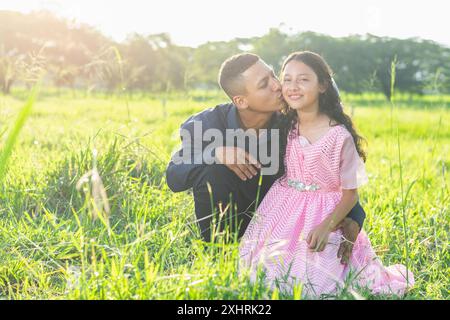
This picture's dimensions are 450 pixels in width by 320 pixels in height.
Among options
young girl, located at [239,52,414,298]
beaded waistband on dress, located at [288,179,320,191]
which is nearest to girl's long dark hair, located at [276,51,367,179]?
young girl, located at [239,52,414,298]

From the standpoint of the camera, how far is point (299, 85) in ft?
9.26

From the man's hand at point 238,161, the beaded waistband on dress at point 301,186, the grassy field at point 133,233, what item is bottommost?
the grassy field at point 133,233

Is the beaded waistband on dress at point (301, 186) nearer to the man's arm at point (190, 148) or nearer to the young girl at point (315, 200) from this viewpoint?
the young girl at point (315, 200)

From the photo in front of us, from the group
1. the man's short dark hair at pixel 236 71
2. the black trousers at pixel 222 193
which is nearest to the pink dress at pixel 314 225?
the black trousers at pixel 222 193

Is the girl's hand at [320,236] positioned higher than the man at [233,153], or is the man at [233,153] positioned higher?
the man at [233,153]

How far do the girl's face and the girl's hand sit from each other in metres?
0.56

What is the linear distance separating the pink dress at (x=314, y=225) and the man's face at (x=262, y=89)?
7.5 inches

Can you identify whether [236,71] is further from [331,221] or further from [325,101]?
[331,221]

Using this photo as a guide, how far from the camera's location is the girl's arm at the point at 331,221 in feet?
8.76

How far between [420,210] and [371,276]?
1107mm

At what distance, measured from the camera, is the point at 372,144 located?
7.36 meters

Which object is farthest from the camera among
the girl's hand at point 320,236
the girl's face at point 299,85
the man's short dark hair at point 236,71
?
the man's short dark hair at point 236,71

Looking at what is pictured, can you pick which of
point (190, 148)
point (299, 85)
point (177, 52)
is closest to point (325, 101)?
point (299, 85)
